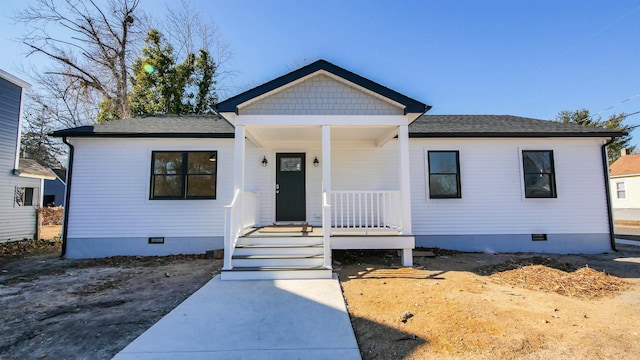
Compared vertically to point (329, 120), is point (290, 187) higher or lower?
lower

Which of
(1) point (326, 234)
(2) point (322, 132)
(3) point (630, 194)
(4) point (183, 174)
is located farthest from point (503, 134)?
(3) point (630, 194)

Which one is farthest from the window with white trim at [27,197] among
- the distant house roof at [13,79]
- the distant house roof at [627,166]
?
the distant house roof at [627,166]

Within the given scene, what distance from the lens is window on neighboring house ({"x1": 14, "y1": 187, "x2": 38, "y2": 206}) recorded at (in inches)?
443

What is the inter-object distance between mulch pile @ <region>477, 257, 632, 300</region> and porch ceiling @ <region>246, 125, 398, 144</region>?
12.1ft

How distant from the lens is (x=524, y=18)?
452 inches

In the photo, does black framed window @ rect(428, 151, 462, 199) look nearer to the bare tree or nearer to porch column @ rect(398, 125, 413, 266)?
porch column @ rect(398, 125, 413, 266)

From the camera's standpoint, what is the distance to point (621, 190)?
19.7 meters

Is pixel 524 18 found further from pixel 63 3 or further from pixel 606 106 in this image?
pixel 63 3

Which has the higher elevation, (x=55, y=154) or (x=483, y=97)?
(x=483, y=97)

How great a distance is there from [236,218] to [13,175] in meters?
10.6

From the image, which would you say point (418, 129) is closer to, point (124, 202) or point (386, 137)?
point (386, 137)

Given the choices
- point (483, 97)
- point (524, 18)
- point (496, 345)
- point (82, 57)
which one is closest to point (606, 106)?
point (483, 97)

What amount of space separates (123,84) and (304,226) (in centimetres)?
1692

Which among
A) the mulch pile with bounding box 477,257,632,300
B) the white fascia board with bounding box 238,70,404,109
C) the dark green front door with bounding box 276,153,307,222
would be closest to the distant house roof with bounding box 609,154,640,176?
the mulch pile with bounding box 477,257,632,300
